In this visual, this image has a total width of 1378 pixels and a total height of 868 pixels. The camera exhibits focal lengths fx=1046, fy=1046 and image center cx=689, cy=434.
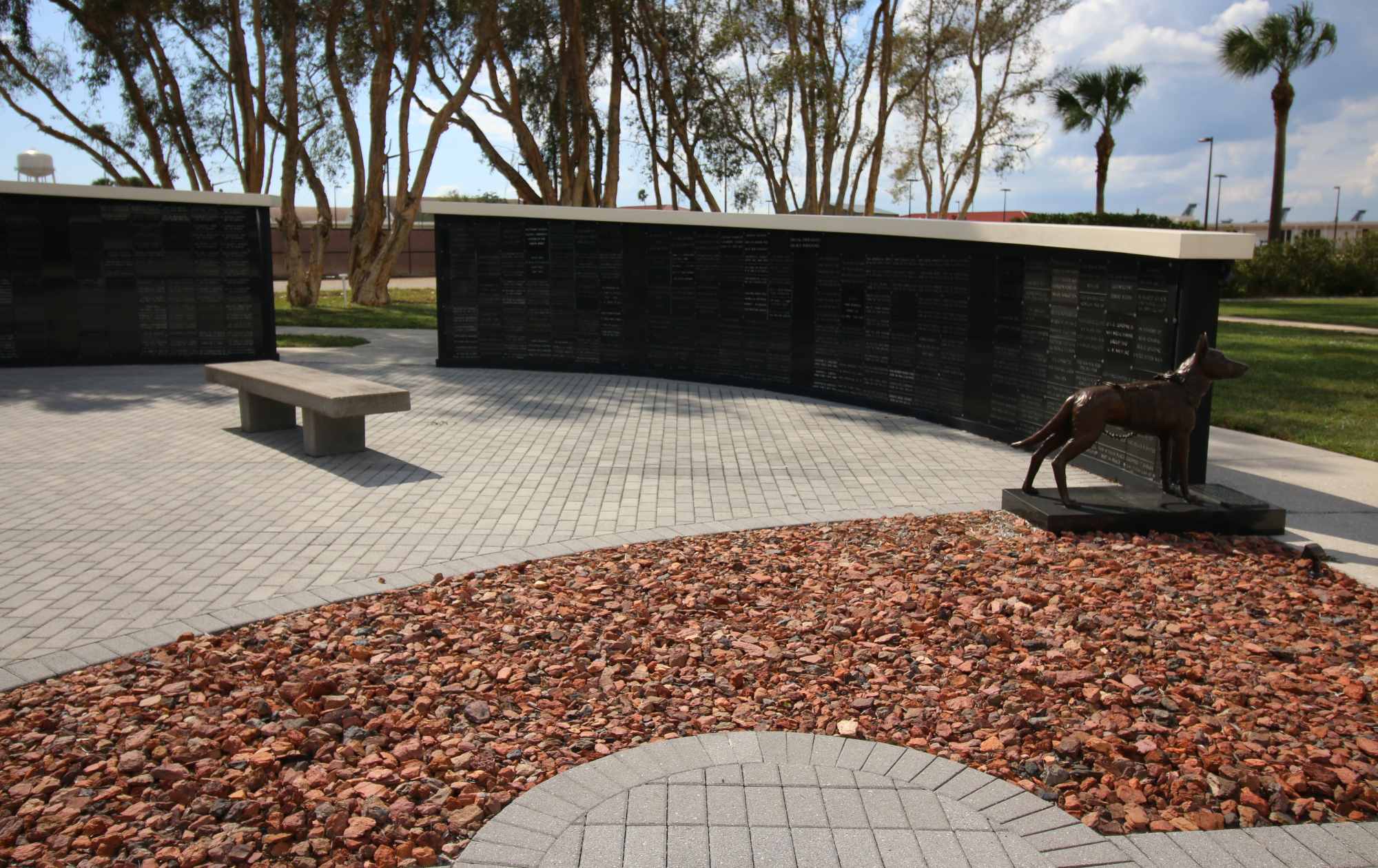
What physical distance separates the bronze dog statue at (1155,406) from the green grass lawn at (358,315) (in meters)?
17.2

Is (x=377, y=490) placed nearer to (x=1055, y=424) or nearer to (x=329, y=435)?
(x=329, y=435)

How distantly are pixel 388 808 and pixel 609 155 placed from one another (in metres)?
26.4

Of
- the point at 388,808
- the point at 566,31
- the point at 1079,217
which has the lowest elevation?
the point at 388,808

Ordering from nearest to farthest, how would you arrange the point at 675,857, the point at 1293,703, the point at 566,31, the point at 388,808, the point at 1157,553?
the point at 675,857, the point at 388,808, the point at 1293,703, the point at 1157,553, the point at 566,31

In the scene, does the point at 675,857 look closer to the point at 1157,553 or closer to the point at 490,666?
the point at 490,666

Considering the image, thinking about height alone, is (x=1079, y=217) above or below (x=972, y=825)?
above

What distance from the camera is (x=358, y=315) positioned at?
2388 cm

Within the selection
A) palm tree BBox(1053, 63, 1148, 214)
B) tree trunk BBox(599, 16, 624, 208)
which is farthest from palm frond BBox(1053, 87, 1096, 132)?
tree trunk BBox(599, 16, 624, 208)

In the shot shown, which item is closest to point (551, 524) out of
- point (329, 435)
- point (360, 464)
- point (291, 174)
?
point (360, 464)

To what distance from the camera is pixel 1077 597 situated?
5.28 m

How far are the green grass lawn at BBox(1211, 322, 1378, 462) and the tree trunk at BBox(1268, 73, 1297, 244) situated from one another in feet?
73.5

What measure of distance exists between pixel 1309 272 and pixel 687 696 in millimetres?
37910

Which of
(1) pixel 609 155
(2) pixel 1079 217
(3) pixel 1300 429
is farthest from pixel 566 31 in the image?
(3) pixel 1300 429

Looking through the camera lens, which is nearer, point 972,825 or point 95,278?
point 972,825
